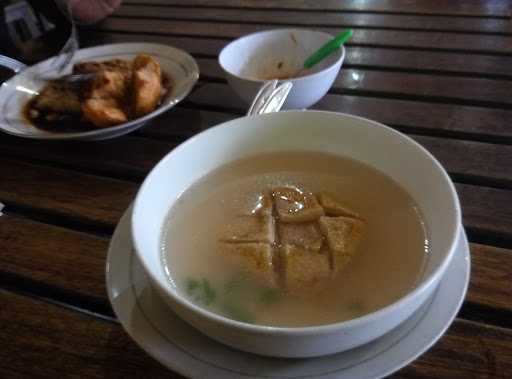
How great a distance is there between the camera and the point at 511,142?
0.74 m

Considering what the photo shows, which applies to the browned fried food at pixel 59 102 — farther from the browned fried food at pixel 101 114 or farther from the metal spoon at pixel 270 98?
the metal spoon at pixel 270 98

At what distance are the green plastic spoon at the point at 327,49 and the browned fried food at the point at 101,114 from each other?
38cm

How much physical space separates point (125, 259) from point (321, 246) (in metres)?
0.21

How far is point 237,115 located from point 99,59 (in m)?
0.40

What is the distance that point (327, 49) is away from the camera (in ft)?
3.01

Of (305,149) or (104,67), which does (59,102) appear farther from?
(305,149)

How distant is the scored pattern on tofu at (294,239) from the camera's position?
1.58ft

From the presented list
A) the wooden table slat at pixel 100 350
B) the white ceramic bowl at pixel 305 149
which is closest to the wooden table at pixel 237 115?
the wooden table slat at pixel 100 350

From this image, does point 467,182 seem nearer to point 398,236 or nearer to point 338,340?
point 398,236

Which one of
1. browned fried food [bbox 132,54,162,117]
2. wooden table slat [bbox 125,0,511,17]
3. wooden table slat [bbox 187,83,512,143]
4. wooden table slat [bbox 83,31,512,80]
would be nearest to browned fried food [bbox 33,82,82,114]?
browned fried food [bbox 132,54,162,117]

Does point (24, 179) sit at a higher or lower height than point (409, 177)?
lower

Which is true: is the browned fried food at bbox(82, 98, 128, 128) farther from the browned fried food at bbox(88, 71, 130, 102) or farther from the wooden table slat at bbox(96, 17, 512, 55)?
the wooden table slat at bbox(96, 17, 512, 55)

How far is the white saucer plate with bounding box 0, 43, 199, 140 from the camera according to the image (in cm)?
81

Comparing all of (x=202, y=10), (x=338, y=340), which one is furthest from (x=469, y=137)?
(x=202, y=10)
